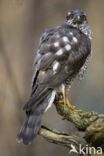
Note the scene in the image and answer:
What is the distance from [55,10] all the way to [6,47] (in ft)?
1.07

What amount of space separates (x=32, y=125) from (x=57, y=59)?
30cm

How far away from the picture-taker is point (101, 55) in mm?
3611

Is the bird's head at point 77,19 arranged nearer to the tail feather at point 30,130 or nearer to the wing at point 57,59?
the wing at point 57,59

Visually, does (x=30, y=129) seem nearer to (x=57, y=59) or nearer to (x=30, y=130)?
(x=30, y=130)

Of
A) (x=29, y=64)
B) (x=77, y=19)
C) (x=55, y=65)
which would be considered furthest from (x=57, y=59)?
(x=29, y=64)

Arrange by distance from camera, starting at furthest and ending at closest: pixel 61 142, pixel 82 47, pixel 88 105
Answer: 1. pixel 88 105
2. pixel 82 47
3. pixel 61 142

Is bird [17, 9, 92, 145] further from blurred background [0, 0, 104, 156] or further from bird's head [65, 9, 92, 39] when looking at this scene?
blurred background [0, 0, 104, 156]

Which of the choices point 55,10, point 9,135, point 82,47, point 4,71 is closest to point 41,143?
point 9,135

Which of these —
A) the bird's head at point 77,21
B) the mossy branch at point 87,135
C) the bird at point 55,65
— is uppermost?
the bird's head at point 77,21

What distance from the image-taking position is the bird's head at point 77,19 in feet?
9.01

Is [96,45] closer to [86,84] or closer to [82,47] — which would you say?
[86,84]

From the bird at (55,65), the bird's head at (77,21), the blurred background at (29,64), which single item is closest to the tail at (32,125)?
the bird at (55,65)

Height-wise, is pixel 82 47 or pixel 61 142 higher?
pixel 82 47

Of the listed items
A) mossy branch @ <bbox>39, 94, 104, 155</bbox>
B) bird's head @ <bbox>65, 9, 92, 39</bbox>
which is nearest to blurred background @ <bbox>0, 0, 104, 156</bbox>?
bird's head @ <bbox>65, 9, 92, 39</bbox>
